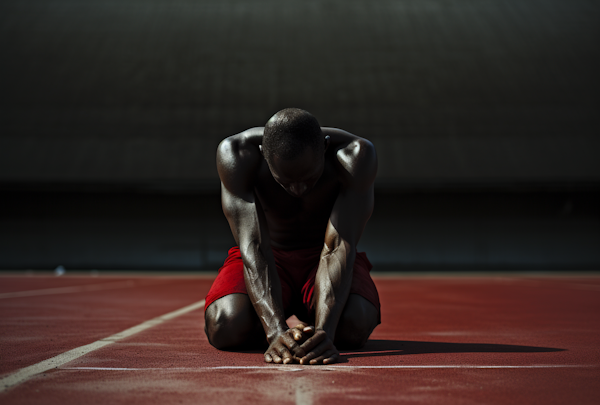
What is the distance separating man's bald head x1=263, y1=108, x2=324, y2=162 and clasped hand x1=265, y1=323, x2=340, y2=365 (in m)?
0.83

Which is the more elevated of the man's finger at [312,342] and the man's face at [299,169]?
the man's face at [299,169]

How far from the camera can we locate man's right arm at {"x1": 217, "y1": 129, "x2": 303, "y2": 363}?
315cm

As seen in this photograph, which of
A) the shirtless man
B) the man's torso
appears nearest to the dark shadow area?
the shirtless man

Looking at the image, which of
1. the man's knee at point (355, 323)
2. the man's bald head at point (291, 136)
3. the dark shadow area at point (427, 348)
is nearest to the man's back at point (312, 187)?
the man's bald head at point (291, 136)

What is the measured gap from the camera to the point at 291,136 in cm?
285

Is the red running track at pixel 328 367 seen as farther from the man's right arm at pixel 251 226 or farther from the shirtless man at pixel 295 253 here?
the man's right arm at pixel 251 226

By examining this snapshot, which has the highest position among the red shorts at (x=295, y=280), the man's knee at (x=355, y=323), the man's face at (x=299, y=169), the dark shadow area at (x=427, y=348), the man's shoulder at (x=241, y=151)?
the man's shoulder at (x=241, y=151)

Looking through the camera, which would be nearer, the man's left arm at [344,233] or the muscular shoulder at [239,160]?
the man's left arm at [344,233]

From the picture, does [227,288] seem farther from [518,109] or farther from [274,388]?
[518,109]

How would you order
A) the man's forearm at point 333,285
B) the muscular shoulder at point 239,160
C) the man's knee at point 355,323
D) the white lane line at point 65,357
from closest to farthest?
the white lane line at point 65,357
the man's forearm at point 333,285
the man's knee at point 355,323
the muscular shoulder at point 239,160

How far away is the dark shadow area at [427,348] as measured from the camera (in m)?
3.36

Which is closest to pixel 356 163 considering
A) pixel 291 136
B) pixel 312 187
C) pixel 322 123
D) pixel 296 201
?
pixel 312 187

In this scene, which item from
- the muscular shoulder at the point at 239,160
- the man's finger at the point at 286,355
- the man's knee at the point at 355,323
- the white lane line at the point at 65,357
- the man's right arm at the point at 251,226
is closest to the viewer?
the white lane line at the point at 65,357

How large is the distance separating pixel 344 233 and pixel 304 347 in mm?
746
